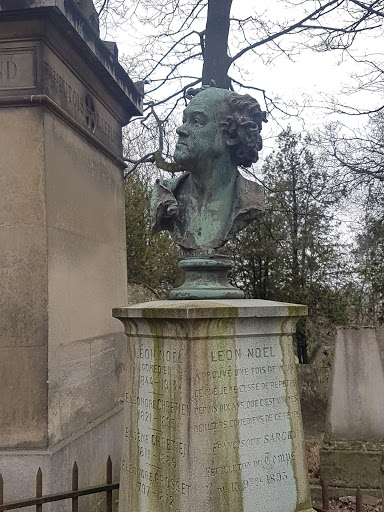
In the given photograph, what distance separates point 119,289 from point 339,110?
724cm

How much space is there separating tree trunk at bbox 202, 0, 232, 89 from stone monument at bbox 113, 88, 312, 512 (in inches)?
177

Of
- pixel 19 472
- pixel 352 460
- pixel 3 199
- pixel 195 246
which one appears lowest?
pixel 352 460

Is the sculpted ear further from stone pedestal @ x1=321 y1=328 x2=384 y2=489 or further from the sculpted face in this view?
stone pedestal @ x1=321 y1=328 x2=384 y2=489

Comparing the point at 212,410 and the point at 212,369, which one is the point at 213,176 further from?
the point at 212,410

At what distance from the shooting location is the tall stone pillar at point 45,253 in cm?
419

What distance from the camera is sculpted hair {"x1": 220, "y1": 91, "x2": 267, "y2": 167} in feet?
10.8

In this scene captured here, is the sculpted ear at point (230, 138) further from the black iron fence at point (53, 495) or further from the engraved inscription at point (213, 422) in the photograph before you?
the black iron fence at point (53, 495)

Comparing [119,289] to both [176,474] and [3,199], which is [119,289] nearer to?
[3,199]

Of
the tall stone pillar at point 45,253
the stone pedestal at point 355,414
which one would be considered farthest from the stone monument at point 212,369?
the stone pedestal at point 355,414

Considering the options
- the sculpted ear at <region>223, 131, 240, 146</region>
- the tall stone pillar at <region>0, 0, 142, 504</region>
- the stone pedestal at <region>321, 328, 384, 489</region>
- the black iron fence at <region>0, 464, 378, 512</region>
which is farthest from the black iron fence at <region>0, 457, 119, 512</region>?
the stone pedestal at <region>321, 328, 384, 489</region>

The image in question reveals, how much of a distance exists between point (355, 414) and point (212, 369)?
Answer: 5079 millimetres

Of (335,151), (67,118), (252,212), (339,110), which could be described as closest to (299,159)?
(335,151)

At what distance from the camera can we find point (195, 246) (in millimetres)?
3312

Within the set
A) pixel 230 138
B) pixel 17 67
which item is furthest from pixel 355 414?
pixel 17 67
